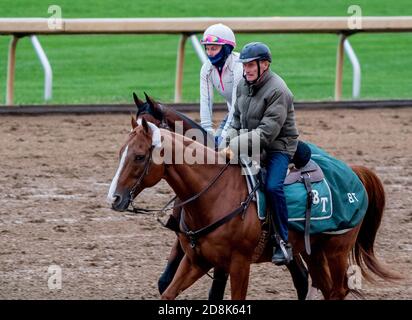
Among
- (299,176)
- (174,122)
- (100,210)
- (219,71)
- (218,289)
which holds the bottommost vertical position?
(218,289)

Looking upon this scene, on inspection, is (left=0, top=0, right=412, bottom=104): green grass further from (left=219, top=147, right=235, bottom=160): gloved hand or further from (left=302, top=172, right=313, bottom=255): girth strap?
(left=219, top=147, right=235, bottom=160): gloved hand

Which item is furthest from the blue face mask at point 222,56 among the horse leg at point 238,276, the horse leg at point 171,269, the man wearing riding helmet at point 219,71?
the horse leg at point 238,276

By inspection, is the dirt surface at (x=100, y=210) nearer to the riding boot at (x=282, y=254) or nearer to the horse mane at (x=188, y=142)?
the riding boot at (x=282, y=254)

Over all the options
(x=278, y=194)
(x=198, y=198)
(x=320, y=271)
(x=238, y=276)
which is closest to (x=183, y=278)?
(x=238, y=276)

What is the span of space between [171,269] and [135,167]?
132 cm

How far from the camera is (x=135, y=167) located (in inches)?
297

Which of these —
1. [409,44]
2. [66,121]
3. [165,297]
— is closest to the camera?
[165,297]

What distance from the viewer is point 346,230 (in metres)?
8.62

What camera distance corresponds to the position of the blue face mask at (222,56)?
896 centimetres

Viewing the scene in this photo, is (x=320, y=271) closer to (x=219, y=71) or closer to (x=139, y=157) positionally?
(x=219, y=71)

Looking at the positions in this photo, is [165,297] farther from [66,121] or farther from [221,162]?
[66,121]

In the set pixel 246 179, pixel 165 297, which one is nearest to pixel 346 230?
pixel 246 179

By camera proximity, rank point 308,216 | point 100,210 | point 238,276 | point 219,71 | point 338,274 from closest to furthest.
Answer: point 238,276
point 308,216
point 338,274
point 219,71
point 100,210

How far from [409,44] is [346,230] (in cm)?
1577
